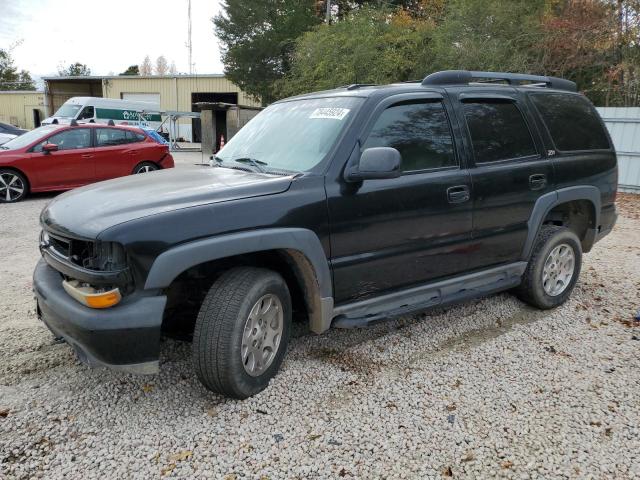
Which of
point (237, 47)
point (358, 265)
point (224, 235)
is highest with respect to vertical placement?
point (237, 47)

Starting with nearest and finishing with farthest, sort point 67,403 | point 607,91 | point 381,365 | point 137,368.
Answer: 1. point 137,368
2. point 67,403
3. point 381,365
4. point 607,91

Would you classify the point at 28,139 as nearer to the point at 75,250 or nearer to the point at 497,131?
the point at 75,250

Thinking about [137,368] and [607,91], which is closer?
[137,368]

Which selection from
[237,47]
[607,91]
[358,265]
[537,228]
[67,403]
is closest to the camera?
[67,403]

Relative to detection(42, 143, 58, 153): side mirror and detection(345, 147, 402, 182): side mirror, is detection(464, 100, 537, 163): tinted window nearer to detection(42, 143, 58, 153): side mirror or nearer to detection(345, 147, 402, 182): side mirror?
detection(345, 147, 402, 182): side mirror

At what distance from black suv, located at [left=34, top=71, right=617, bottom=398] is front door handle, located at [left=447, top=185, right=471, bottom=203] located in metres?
0.01

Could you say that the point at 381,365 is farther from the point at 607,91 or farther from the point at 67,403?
the point at 607,91

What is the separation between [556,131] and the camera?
439 centimetres

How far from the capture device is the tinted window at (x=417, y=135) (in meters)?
3.42

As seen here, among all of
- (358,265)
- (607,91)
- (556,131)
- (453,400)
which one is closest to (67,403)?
→ (358,265)

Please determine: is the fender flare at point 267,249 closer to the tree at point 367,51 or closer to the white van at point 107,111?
the tree at point 367,51

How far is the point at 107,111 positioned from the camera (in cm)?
2330

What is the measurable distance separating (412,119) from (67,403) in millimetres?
2885

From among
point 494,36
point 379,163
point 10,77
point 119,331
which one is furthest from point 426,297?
point 10,77
